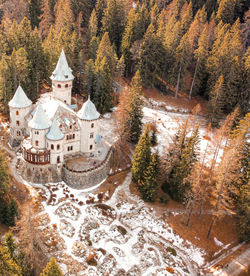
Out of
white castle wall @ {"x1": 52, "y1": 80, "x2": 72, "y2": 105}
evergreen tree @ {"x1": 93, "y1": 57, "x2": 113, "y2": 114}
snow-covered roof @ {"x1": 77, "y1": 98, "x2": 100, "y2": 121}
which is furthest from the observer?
evergreen tree @ {"x1": 93, "y1": 57, "x2": 113, "y2": 114}

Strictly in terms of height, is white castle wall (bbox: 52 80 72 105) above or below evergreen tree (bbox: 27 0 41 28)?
below

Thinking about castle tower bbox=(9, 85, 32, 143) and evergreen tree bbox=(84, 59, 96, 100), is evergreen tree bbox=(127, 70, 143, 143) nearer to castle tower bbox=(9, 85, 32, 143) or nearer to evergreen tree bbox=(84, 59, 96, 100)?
evergreen tree bbox=(84, 59, 96, 100)

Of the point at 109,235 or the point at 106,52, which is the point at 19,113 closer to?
the point at 106,52

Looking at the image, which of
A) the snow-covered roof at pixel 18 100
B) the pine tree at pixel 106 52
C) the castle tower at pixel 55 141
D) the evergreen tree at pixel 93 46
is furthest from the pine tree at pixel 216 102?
the snow-covered roof at pixel 18 100

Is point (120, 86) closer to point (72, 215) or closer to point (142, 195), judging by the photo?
point (142, 195)

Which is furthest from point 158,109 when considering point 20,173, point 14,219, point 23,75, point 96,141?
point 14,219

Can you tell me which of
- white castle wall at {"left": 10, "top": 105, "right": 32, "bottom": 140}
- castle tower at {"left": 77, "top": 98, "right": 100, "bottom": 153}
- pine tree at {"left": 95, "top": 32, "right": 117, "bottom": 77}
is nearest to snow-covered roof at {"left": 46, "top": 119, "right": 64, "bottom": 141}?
castle tower at {"left": 77, "top": 98, "right": 100, "bottom": 153}

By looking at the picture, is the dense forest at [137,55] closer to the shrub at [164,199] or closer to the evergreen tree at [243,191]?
the evergreen tree at [243,191]
